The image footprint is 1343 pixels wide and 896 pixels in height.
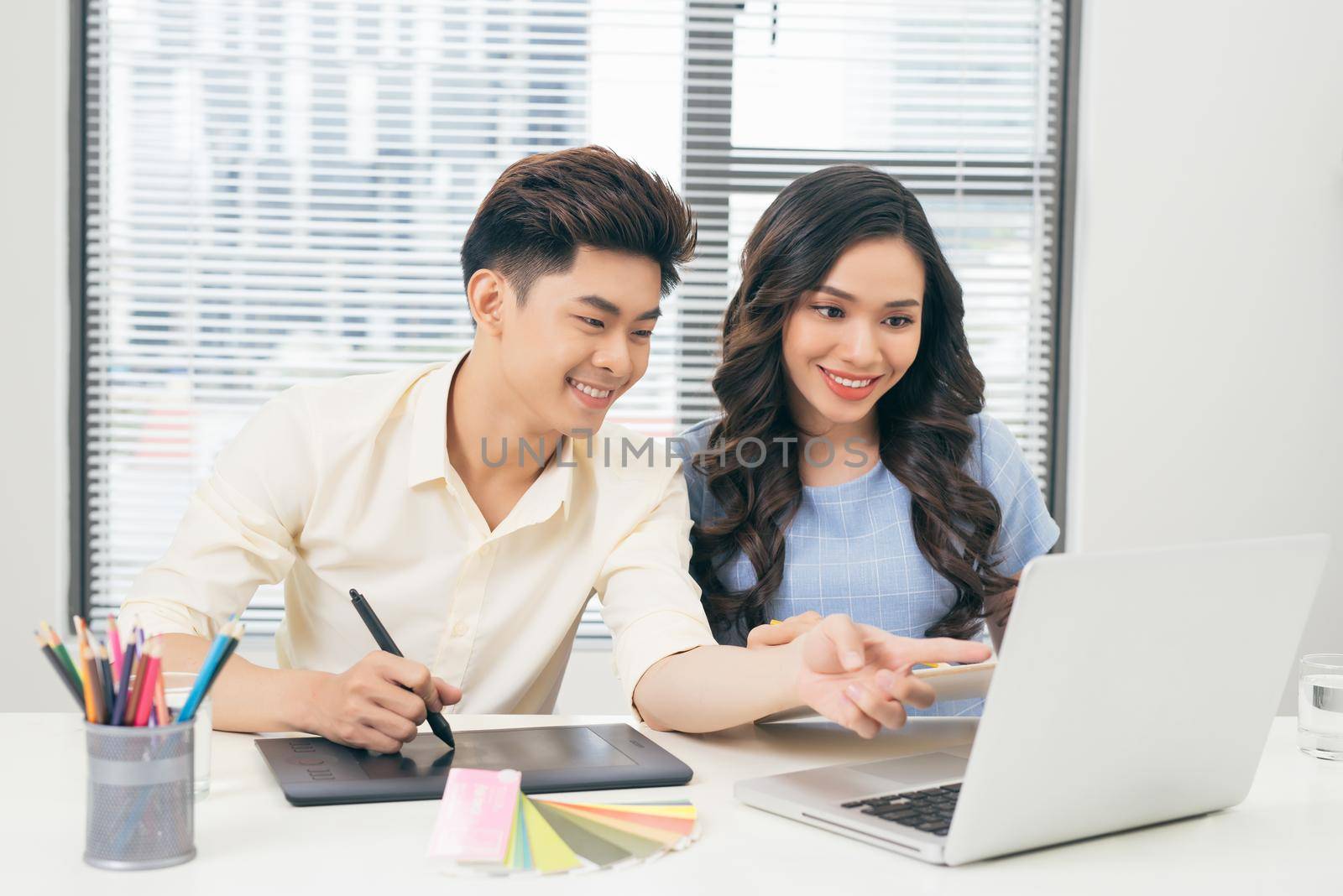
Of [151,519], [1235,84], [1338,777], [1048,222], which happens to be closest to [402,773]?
[1338,777]

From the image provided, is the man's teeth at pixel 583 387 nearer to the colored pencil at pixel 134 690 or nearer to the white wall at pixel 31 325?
the colored pencil at pixel 134 690

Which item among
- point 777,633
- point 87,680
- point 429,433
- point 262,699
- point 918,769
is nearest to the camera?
point 87,680

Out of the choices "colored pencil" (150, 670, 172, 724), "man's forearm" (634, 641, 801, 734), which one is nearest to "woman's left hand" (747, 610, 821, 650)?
"man's forearm" (634, 641, 801, 734)

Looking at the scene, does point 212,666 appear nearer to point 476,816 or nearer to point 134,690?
point 134,690

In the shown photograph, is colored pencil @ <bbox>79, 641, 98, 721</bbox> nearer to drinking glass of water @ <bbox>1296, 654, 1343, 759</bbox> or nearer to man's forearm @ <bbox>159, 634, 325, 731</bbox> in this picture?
man's forearm @ <bbox>159, 634, 325, 731</bbox>

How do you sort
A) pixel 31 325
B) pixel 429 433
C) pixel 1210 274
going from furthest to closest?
pixel 1210 274 → pixel 31 325 → pixel 429 433

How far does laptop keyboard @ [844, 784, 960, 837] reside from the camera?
89 centimetres

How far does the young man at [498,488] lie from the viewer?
1.48m

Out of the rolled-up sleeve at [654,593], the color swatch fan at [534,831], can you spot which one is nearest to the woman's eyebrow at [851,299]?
the rolled-up sleeve at [654,593]

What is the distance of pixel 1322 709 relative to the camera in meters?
1.20

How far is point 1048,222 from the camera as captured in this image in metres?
2.94

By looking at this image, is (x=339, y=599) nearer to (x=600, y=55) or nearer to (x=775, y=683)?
(x=775, y=683)

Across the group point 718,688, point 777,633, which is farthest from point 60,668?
point 777,633

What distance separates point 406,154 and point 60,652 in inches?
87.5
